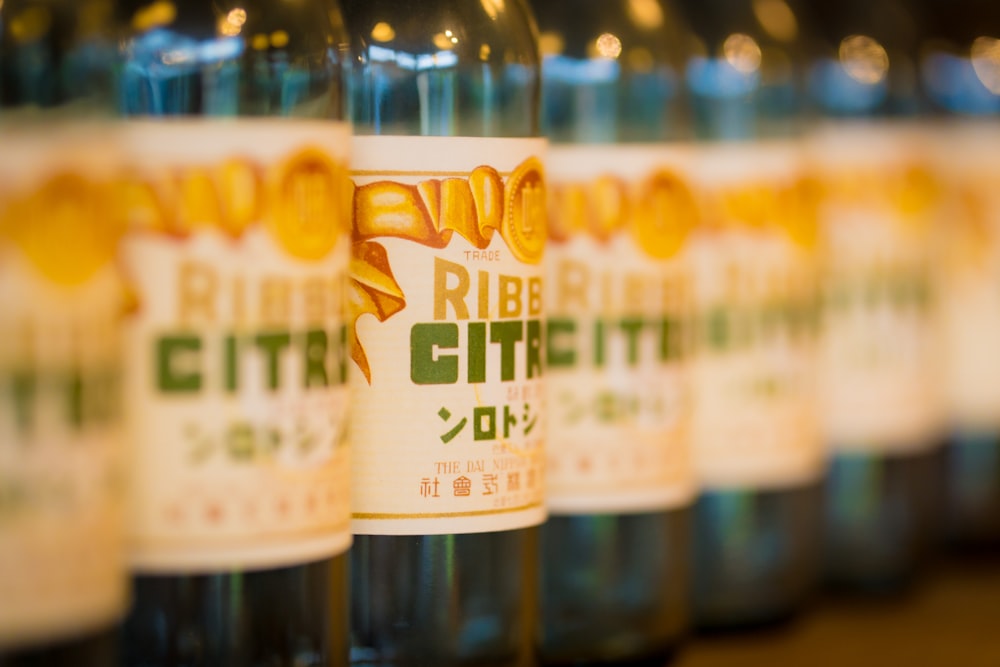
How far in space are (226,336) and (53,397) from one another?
8 centimetres

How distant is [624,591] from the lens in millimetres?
783

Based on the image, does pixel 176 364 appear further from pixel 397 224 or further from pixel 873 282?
pixel 873 282

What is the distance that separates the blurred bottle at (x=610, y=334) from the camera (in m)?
0.75

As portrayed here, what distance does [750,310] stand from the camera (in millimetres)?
901

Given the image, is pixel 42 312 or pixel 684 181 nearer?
pixel 42 312

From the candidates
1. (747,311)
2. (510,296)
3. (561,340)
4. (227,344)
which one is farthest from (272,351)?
(747,311)

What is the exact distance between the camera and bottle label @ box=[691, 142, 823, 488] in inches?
35.0

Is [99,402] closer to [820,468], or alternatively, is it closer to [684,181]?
[684,181]

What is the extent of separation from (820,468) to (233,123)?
52cm

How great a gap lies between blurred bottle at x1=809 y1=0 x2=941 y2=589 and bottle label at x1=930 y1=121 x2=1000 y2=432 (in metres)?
0.09

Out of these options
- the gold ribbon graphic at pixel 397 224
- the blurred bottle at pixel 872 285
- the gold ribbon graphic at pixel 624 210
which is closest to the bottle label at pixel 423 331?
the gold ribbon graphic at pixel 397 224

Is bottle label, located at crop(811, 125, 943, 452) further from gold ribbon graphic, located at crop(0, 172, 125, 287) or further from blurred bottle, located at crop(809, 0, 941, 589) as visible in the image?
gold ribbon graphic, located at crop(0, 172, 125, 287)

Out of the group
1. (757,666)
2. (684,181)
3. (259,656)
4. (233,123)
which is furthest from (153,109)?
(757,666)

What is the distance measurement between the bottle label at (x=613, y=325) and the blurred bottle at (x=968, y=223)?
39 centimetres
